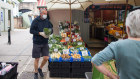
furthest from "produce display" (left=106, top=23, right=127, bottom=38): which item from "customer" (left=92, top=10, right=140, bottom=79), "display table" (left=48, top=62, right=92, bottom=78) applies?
"customer" (left=92, top=10, right=140, bottom=79)

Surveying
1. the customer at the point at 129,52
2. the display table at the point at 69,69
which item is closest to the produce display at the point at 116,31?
the display table at the point at 69,69

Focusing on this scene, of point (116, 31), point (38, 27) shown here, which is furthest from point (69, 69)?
point (116, 31)

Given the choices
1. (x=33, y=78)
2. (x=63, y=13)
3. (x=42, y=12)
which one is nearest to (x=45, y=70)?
(x=33, y=78)

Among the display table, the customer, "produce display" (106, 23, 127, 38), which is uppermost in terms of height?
"produce display" (106, 23, 127, 38)

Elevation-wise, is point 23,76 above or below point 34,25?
below

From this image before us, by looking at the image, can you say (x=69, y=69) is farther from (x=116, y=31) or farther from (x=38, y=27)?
(x=116, y=31)

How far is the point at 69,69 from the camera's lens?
15.4ft

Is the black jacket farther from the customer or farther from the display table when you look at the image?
the customer

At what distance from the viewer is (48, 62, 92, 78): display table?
463 centimetres

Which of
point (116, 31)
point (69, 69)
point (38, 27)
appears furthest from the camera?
point (116, 31)

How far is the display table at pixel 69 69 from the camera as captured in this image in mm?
4633

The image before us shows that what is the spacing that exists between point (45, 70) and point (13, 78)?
102 inches

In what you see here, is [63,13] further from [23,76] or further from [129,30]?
[129,30]

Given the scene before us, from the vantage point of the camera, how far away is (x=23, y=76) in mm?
4969
